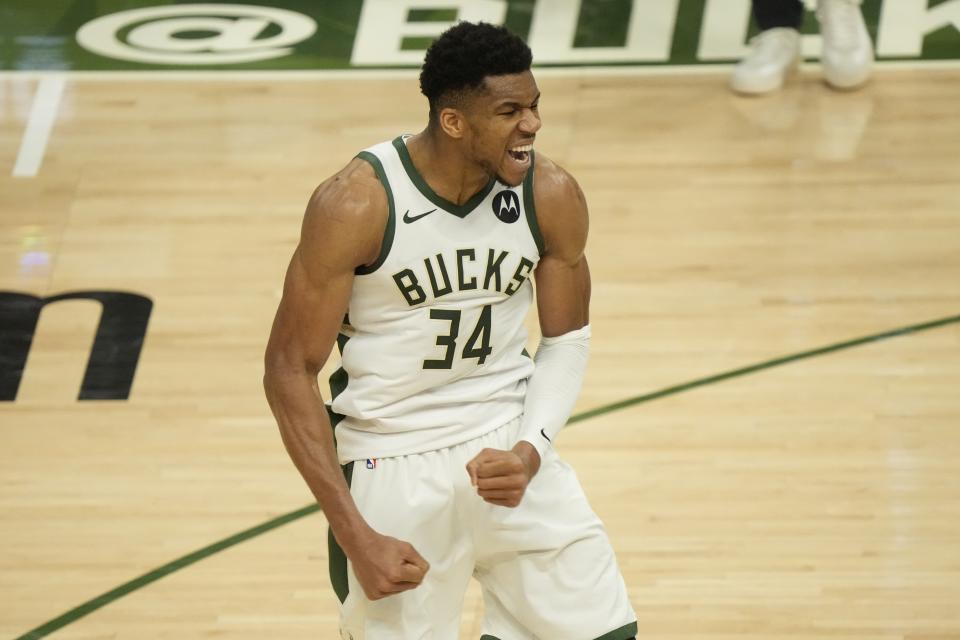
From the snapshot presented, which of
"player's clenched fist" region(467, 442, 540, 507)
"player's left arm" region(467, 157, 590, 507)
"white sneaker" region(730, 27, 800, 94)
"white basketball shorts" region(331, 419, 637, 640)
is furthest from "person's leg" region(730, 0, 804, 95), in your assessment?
"player's clenched fist" region(467, 442, 540, 507)

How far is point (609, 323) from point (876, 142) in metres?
1.83

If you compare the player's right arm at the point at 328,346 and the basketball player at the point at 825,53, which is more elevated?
the player's right arm at the point at 328,346

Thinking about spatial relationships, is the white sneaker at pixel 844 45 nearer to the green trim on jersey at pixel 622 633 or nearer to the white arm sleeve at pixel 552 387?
the white arm sleeve at pixel 552 387

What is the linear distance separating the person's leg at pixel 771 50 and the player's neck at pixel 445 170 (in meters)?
4.35

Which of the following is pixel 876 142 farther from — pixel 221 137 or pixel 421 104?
pixel 221 137

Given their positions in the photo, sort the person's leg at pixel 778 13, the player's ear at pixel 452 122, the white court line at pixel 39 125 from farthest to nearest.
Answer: the person's leg at pixel 778 13
the white court line at pixel 39 125
the player's ear at pixel 452 122

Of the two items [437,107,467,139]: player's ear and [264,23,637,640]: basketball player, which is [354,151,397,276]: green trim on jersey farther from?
[437,107,467,139]: player's ear

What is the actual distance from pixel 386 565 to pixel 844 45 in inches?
191

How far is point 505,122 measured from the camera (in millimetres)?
3057

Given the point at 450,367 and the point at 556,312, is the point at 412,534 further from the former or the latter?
the point at 556,312

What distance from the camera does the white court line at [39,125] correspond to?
23.0 ft

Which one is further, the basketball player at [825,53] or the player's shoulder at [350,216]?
the basketball player at [825,53]

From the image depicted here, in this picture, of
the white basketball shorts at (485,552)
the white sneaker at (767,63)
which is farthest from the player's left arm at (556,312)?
the white sneaker at (767,63)

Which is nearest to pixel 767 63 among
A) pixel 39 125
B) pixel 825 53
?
pixel 825 53
